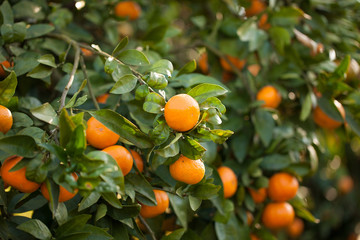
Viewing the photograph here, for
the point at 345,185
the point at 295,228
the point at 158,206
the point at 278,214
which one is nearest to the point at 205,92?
the point at 158,206

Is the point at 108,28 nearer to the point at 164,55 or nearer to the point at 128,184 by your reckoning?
the point at 164,55

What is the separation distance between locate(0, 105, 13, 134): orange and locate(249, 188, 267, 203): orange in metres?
0.77

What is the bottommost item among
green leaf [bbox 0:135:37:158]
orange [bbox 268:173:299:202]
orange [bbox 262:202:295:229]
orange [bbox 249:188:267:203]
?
orange [bbox 262:202:295:229]

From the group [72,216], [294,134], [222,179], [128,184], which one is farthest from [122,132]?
[294,134]

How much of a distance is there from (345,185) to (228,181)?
59.9 inches

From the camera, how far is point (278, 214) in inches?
47.9

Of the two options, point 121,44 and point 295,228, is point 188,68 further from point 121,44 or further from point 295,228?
point 295,228

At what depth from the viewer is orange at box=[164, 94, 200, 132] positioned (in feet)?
2.37

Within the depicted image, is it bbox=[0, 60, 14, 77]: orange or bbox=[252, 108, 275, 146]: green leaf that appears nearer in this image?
bbox=[0, 60, 14, 77]: orange

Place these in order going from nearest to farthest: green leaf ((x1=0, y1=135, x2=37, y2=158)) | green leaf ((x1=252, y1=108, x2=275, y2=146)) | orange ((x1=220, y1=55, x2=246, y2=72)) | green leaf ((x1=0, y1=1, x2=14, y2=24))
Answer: green leaf ((x1=0, y1=135, x2=37, y2=158)), green leaf ((x1=0, y1=1, x2=14, y2=24)), green leaf ((x1=252, y1=108, x2=275, y2=146)), orange ((x1=220, y1=55, x2=246, y2=72))

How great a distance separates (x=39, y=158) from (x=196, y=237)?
1.72 feet

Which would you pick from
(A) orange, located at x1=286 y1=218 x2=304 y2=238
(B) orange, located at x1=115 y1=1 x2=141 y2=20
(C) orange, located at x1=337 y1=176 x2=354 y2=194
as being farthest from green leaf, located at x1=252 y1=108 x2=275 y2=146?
(C) orange, located at x1=337 y1=176 x2=354 y2=194

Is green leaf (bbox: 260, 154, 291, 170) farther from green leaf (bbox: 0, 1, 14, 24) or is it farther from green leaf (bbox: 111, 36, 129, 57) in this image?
green leaf (bbox: 0, 1, 14, 24)

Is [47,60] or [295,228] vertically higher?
[47,60]
